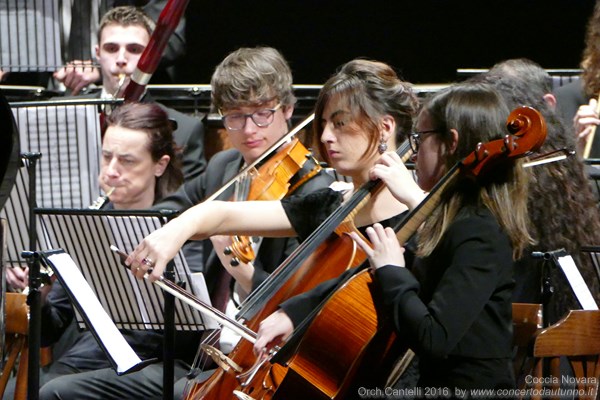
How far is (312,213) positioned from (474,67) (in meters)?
2.32

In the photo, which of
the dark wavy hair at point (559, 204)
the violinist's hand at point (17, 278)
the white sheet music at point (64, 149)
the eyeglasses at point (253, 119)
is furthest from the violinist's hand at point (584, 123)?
the violinist's hand at point (17, 278)

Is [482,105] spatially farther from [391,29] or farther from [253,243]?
[391,29]

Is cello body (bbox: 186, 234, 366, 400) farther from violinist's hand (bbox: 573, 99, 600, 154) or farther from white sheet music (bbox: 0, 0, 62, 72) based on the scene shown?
white sheet music (bbox: 0, 0, 62, 72)

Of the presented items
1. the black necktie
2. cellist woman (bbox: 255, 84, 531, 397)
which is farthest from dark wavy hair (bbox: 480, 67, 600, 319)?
the black necktie

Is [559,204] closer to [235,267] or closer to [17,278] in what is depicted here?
[235,267]

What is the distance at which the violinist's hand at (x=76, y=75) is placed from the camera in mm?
4047

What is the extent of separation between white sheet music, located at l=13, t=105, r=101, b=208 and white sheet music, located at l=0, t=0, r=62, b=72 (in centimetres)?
76

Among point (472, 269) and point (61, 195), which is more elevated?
point (472, 269)

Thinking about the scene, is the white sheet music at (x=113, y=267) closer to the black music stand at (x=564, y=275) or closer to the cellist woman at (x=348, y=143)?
the cellist woman at (x=348, y=143)

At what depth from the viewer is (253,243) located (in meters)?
3.01

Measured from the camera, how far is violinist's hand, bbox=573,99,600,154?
10.6 feet

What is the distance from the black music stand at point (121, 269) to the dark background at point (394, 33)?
2.21m

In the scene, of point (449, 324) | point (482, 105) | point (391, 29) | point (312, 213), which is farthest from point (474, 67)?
point (449, 324)

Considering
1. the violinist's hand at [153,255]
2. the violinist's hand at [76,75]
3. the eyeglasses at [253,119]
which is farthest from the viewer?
the violinist's hand at [76,75]
